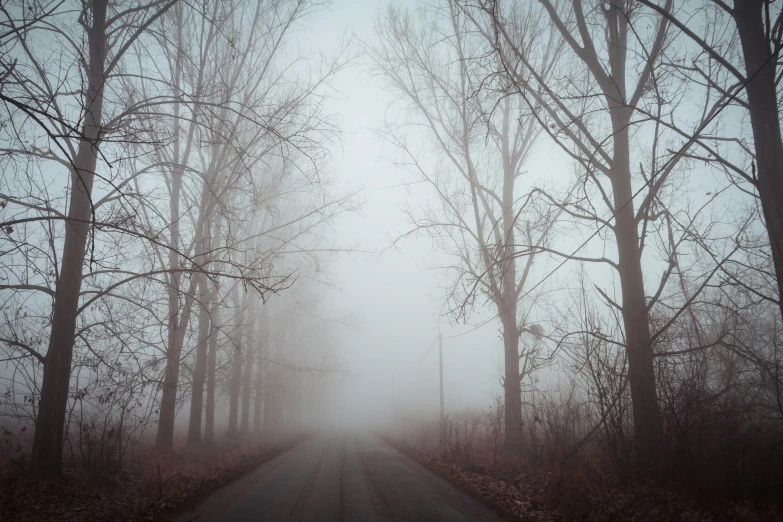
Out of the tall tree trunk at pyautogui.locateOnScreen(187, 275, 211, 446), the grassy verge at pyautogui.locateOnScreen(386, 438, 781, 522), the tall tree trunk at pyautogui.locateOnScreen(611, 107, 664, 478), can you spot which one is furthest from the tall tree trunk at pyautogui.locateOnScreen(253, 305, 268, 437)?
the tall tree trunk at pyautogui.locateOnScreen(611, 107, 664, 478)

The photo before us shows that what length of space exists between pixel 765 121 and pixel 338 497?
7803 mm

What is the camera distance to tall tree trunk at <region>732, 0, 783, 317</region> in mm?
4074

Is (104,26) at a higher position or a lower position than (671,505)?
higher

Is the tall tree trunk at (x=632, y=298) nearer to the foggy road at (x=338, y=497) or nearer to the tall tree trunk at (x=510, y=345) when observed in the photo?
the foggy road at (x=338, y=497)

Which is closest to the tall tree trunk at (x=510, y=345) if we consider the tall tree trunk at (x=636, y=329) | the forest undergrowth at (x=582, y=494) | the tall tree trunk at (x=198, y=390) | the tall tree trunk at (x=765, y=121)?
the forest undergrowth at (x=582, y=494)

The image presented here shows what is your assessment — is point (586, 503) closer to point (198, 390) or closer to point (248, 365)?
point (198, 390)

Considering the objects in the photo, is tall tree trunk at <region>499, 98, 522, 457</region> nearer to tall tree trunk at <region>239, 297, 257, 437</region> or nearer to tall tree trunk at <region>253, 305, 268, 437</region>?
tall tree trunk at <region>239, 297, 257, 437</region>

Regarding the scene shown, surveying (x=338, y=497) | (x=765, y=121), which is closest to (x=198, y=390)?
(x=338, y=497)

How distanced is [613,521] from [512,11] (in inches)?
464

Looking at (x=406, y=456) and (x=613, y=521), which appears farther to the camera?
(x=406, y=456)

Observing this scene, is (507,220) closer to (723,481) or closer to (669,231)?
(669,231)

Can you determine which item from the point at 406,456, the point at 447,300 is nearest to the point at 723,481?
the point at 447,300

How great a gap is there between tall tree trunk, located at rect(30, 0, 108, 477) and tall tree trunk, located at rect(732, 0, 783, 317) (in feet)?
27.4

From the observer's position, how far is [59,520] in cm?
531
